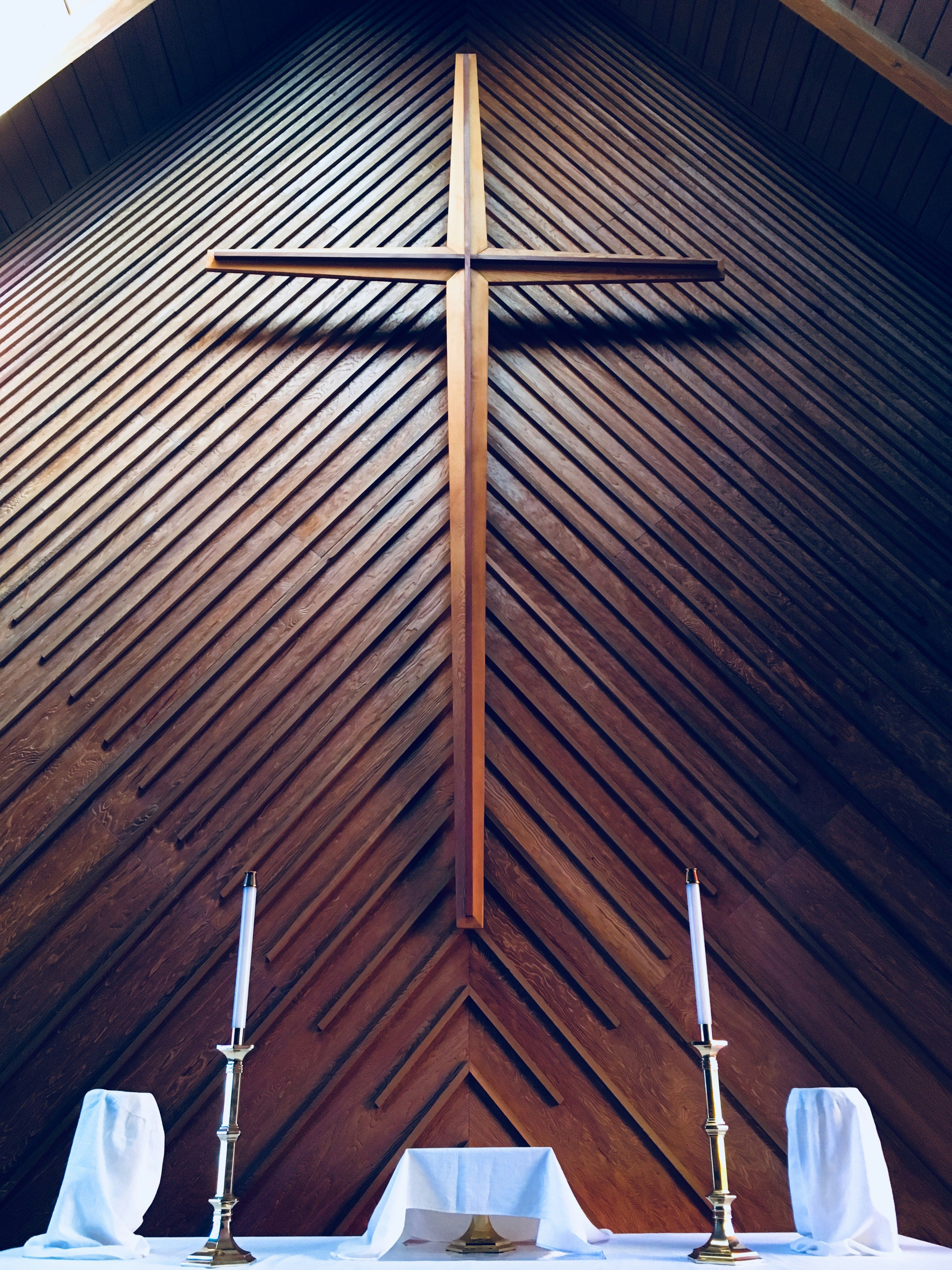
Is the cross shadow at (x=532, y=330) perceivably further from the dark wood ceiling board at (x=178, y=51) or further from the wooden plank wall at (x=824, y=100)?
the dark wood ceiling board at (x=178, y=51)

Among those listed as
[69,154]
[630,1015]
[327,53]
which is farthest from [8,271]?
[630,1015]

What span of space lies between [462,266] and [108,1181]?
2.68 metres

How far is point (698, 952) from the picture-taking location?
5.35ft

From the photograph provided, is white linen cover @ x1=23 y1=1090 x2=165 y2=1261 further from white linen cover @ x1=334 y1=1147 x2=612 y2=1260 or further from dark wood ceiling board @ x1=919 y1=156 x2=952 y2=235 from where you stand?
dark wood ceiling board @ x1=919 y1=156 x2=952 y2=235

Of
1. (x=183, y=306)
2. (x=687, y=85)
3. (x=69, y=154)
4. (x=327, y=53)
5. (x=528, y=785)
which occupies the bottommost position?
(x=528, y=785)

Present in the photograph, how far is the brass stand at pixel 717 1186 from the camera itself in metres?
1.45

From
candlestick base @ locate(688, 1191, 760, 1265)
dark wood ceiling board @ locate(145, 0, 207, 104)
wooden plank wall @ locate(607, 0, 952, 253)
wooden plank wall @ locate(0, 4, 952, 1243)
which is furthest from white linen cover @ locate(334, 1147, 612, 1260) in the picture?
dark wood ceiling board @ locate(145, 0, 207, 104)

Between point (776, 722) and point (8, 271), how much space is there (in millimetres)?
3985

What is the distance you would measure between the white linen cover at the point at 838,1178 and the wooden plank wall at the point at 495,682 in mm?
512

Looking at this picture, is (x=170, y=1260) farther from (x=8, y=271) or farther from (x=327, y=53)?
(x=327, y=53)

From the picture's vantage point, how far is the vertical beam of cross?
230 cm

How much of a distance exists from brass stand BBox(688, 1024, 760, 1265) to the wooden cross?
0.82m

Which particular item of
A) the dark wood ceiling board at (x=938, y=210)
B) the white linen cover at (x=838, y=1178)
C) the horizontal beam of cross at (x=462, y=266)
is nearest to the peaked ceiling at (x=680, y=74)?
the dark wood ceiling board at (x=938, y=210)

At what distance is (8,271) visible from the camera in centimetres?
428
